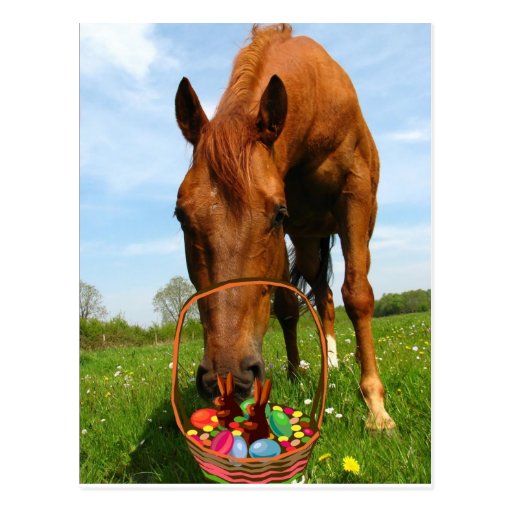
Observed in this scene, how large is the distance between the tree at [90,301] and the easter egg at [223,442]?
1390 millimetres

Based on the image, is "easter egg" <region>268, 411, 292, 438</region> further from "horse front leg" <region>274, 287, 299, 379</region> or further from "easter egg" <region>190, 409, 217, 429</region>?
"horse front leg" <region>274, 287, 299, 379</region>

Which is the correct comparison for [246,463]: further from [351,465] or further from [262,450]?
[351,465]

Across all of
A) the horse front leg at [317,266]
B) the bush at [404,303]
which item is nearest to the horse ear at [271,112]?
the bush at [404,303]

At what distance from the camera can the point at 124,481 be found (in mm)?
2619

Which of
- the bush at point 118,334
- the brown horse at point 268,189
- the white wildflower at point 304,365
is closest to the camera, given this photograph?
the brown horse at point 268,189

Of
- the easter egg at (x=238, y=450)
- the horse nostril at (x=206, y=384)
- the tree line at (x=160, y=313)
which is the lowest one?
the easter egg at (x=238, y=450)

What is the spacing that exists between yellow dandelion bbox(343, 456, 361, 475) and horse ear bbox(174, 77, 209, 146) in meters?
1.78

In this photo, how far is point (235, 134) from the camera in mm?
2430

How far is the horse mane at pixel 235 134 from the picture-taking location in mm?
2254

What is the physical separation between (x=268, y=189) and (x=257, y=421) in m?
1.08

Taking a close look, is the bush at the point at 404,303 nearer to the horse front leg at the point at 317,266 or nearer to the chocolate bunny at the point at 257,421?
the horse front leg at the point at 317,266

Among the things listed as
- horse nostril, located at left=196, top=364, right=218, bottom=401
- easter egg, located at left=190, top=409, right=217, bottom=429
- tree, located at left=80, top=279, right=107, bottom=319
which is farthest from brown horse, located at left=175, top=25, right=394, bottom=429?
tree, located at left=80, top=279, right=107, bottom=319

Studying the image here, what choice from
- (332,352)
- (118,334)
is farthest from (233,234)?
(332,352)
